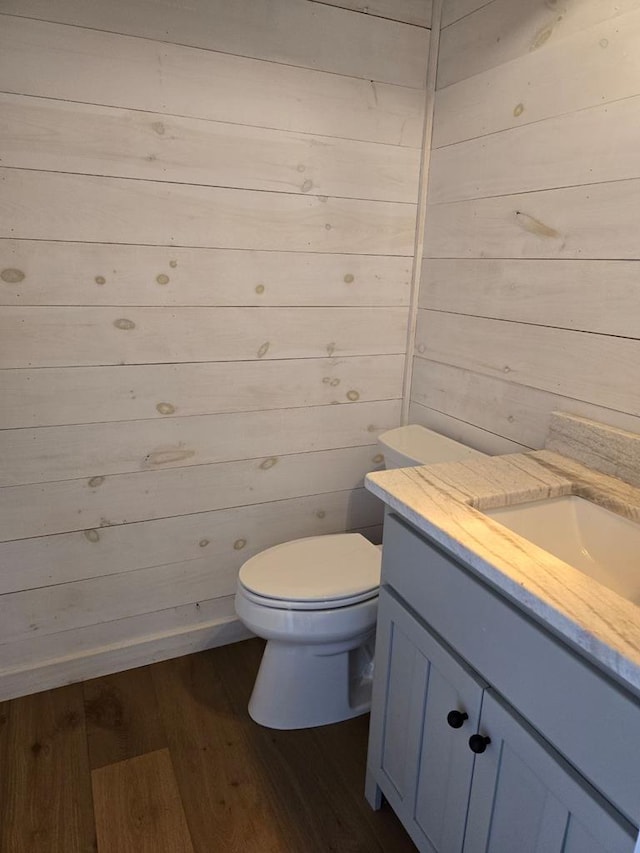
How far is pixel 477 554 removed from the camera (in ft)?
3.10

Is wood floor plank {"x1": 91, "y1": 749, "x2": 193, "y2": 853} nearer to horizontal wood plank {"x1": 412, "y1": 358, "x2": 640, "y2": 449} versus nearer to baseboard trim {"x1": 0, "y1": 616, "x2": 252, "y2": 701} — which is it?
baseboard trim {"x1": 0, "y1": 616, "x2": 252, "y2": 701}

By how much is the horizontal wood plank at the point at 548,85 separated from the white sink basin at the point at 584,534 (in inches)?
35.5

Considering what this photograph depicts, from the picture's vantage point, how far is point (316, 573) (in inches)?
65.6

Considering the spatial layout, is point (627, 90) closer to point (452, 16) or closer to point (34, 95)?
point (452, 16)

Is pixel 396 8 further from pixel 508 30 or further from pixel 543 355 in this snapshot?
pixel 543 355

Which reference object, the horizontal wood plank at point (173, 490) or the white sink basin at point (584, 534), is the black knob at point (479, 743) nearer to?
the white sink basin at point (584, 534)

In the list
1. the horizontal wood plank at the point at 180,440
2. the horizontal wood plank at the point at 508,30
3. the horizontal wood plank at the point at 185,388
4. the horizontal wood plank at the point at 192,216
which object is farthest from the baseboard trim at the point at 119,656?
the horizontal wood plank at the point at 508,30

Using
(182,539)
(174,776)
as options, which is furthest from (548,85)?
(174,776)

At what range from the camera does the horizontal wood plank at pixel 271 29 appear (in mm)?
1487

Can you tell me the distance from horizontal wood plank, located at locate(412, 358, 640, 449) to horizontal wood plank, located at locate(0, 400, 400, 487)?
0.19 meters

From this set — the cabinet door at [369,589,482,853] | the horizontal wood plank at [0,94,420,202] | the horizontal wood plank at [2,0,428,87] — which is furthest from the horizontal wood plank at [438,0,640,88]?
the cabinet door at [369,589,482,853]

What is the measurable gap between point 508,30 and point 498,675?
1602 mm

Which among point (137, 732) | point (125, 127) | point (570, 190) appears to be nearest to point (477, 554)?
point (570, 190)

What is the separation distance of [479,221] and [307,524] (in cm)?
116
